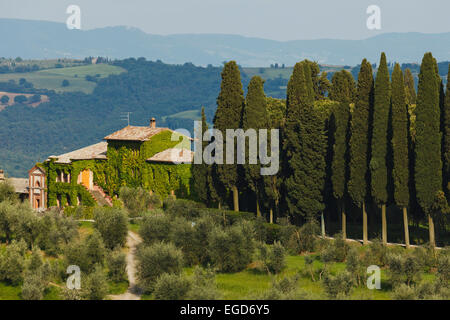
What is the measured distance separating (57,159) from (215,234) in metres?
34.5

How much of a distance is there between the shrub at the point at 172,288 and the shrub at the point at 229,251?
8413 millimetres

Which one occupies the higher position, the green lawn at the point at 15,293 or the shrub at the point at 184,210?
the shrub at the point at 184,210

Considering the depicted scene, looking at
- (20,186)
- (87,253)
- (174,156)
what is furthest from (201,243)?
(20,186)

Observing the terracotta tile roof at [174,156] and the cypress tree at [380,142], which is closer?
the cypress tree at [380,142]

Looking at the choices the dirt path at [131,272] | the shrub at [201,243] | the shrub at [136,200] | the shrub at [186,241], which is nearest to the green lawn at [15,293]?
the dirt path at [131,272]

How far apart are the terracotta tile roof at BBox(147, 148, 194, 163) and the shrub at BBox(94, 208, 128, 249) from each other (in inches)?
812

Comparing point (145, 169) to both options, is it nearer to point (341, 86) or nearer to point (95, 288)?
point (341, 86)

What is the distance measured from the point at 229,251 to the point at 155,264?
5965 mm

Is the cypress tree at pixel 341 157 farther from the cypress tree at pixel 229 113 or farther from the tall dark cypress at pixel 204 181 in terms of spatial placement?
the tall dark cypress at pixel 204 181

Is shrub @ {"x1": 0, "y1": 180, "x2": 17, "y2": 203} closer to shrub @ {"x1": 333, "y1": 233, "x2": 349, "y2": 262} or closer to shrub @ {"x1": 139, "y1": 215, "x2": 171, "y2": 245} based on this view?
shrub @ {"x1": 139, "y1": 215, "x2": 171, "y2": 245}

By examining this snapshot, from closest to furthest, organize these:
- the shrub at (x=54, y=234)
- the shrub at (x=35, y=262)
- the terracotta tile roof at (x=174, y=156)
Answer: the shrub at (x=35, y=262) → the shrub at (x=54, y=234) → the terracotta tile roof at (x=174, y=156)

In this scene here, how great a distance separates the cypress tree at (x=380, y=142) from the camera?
45.9m

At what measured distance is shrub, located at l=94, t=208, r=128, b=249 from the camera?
45.3m
